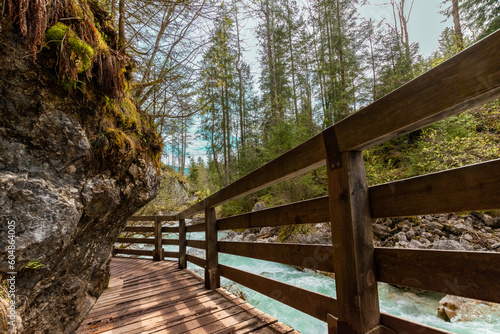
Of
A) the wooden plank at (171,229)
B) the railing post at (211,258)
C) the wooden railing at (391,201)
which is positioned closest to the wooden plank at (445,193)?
the wooden railing at (391,201)

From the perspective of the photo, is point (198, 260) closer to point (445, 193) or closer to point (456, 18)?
point (445, 193)

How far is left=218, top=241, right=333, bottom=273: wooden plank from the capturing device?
1.22m

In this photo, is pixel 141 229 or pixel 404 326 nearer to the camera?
pixel 404 326

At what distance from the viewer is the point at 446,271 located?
2.39 ft

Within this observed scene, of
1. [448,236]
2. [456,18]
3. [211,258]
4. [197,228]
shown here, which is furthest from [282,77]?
[211,258]

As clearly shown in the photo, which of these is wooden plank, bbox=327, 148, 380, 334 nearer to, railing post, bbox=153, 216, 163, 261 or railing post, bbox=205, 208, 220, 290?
railing post, bbox=205, 208, 220, 290

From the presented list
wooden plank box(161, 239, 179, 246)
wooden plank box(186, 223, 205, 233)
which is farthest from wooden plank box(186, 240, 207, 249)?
wooden plank box(161, 239, 179, 246)

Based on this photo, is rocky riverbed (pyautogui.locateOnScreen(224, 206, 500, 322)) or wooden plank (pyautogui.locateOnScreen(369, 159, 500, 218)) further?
rocky riverbed (pyautogui.locateOnScreen(224, 206, 500, 322))

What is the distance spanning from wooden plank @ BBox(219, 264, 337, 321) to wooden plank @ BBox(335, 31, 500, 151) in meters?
0.88

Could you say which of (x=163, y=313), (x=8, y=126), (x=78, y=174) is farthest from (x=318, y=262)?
(x=8, y=126)

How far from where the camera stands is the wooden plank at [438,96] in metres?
0.59

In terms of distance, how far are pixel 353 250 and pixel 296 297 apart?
720 mm

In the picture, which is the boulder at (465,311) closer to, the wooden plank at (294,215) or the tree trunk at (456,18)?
the wooden plank at (294,215)

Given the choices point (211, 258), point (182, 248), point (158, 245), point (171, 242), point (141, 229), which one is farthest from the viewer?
point (141, 229)
